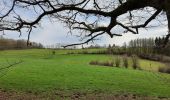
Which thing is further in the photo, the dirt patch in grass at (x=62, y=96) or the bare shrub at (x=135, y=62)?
the bare shrub at (x=135, y=62)

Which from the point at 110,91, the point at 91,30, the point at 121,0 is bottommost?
the point at 110,91

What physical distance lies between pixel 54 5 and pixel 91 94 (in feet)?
37.9

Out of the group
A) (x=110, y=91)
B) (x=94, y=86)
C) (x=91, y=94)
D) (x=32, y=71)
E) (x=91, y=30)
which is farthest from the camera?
(x=32, y=71)

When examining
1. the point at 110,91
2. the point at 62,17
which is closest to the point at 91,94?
the point at 110,91

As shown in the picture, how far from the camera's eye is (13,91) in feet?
94.3

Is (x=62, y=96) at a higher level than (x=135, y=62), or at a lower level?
lower

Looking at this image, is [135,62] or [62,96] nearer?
[62,96]

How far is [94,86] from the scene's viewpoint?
31.9 metres

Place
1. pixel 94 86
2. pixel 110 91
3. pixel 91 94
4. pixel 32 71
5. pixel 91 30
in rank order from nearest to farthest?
pixel 91 30 < pixel 91 94 < pixel 110 91 < pixel 94 86 < pixel 32 71

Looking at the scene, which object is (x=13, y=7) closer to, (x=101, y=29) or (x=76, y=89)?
(x=101, y=29)

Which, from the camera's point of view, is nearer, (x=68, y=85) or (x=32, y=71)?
(x=68, y=85)

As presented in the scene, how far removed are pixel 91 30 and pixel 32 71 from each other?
2667cm

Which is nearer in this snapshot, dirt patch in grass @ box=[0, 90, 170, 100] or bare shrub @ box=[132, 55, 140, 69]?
dirt patch in grass @ box=[0, 90, 170, 100]

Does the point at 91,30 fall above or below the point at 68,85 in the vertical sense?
above
